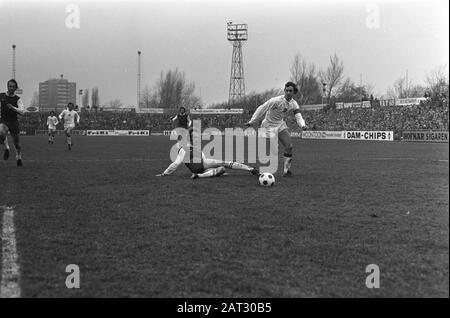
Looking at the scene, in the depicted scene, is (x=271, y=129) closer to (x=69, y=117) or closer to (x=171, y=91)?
(x=69, y=117)

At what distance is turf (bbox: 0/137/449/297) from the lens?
11.3 ft

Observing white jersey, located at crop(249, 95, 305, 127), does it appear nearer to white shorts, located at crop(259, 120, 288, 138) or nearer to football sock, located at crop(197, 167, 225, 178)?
white shorts, located at crop(259, 120, 288, 138)

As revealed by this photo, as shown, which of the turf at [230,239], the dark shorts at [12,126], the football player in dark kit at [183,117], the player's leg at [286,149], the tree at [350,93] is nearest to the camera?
the turf at [230,239]

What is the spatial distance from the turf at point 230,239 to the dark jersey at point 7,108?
390 cm

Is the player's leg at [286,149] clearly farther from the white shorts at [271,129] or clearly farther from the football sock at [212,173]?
the football sock at [212,173]

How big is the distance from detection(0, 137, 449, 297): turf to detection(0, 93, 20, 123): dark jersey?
3900 millimetres

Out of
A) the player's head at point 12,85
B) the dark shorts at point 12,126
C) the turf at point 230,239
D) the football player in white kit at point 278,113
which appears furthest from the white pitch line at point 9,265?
the dark shorts at point 12,126

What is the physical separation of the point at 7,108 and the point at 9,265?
377 inches

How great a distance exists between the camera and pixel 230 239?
4.82m

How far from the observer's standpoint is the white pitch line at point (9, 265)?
3.32 metres

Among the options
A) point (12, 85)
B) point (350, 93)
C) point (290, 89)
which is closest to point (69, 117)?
point (12, 85)

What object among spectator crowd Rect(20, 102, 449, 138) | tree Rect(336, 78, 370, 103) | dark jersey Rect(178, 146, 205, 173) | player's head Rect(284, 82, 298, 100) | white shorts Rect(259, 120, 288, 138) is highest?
tree Rect(336, 78, 370, 103)

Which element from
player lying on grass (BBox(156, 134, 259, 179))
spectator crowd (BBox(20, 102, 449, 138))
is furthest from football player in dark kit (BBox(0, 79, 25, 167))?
spectator crowd (BBox(20, 102, 449, 138))

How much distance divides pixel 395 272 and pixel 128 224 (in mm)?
3035
